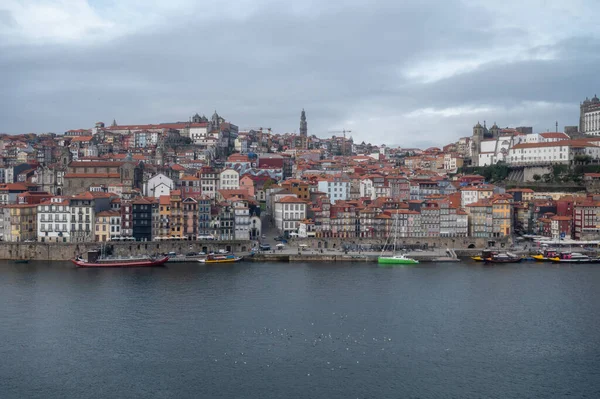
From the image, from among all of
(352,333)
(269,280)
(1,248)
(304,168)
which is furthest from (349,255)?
(304,168)

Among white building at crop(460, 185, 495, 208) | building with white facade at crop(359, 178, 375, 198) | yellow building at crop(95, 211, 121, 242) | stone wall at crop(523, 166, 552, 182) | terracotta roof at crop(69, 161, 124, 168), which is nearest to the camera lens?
yellow building at crop(95, 211, 121, 242)

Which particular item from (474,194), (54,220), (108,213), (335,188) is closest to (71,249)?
(54,220)

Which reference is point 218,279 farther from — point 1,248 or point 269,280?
point 1,248

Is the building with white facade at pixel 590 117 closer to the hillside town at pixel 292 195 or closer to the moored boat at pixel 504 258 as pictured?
the hillside town at pixel 292 195

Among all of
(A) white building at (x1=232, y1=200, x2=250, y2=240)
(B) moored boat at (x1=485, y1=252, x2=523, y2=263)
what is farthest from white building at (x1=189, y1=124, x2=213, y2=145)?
(B) moored boat at (x1=485, y1=252, x2=523, y2=263)

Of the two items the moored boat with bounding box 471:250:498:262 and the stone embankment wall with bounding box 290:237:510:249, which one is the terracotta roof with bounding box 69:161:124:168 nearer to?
the stone embankment wall with bounding box 290:237:510:249

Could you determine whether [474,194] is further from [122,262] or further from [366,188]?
[122,262]
